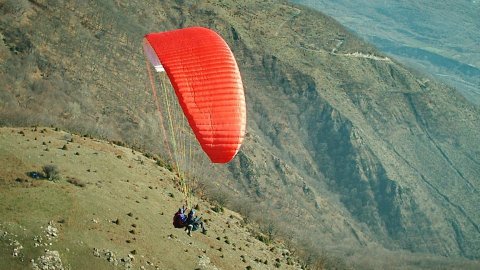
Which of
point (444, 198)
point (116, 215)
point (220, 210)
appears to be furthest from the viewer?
point (444, 198)

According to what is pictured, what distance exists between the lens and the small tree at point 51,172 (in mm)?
21359

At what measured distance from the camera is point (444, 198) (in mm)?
85188

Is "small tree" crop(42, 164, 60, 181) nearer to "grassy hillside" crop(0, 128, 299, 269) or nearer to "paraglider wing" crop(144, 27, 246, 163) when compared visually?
"grassy hillside" crop(0, 128, 299, 269)

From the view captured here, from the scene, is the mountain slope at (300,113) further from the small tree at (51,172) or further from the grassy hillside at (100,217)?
the small tree at (51,172)

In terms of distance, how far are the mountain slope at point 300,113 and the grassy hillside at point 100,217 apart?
8.41 m

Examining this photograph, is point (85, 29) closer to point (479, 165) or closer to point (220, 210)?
point (220, 210)

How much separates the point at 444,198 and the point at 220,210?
2557 inches

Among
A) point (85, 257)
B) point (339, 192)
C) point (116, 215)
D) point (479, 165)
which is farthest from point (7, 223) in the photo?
point (479, 165)

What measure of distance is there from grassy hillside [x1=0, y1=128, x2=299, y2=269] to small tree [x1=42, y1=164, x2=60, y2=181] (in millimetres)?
237

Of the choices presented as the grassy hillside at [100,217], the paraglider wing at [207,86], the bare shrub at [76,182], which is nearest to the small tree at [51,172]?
the grassy hillside at [100,217]

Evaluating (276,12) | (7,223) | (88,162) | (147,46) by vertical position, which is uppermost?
(147,46)

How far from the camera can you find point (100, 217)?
66.1 ft

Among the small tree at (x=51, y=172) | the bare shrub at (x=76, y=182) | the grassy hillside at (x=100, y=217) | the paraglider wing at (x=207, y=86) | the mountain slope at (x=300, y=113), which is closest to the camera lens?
the paraglider wing at (x=207, y=86)

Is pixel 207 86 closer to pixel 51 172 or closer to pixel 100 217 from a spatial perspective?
pixel 100 217
